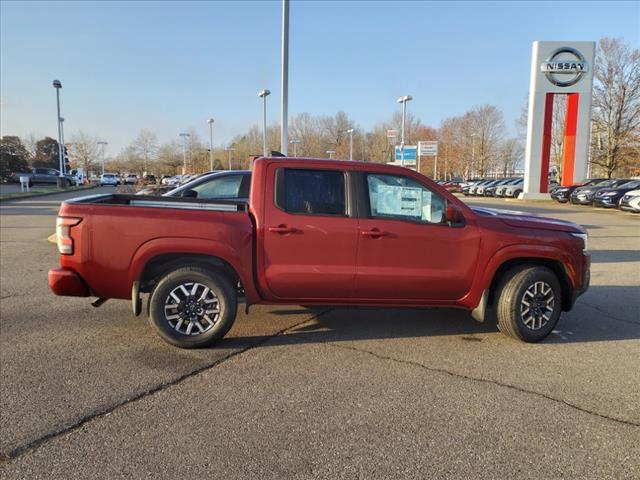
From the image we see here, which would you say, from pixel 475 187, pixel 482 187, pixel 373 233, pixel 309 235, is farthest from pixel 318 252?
pixel 475 187

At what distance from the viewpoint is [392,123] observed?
256 feet

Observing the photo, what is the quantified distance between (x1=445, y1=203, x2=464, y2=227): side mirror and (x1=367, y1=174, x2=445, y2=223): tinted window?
3.5 inches

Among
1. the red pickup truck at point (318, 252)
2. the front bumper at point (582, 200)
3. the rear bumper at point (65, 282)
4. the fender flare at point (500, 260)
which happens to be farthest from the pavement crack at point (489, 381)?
the front bumper at point (582, 200)

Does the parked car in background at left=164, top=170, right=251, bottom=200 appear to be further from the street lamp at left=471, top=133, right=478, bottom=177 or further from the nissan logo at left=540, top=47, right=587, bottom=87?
the street lamp at left=471, top=133, right=478, bottom=177

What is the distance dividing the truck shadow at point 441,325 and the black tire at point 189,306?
0.66 metres

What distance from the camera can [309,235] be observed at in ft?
14.9

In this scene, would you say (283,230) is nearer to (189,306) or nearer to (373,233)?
(373,233)

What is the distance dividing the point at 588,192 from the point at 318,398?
28734mm

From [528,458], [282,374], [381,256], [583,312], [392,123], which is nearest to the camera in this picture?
[528,458]

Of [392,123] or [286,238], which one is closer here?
[286,238]

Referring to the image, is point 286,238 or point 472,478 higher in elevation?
point 286,238

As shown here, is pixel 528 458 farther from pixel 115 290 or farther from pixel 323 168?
pixel 115 290

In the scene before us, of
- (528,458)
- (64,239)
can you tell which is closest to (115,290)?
(64,239)

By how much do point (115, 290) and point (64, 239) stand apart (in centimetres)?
69
